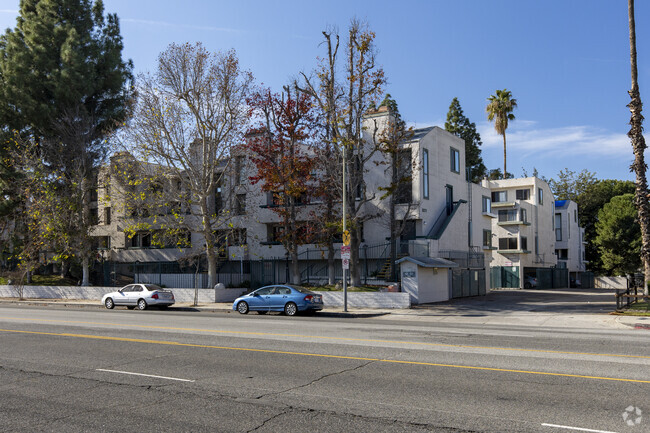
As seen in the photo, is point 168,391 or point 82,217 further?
point 82,217

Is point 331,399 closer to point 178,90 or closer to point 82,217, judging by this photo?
point 178,90

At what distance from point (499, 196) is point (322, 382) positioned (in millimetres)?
55969

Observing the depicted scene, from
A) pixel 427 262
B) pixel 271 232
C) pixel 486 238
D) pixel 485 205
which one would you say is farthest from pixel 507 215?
pixel 427 262

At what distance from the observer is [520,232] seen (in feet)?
185

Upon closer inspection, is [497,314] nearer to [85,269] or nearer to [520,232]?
[85,269]

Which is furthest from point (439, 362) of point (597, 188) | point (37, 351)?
point (597, 188)

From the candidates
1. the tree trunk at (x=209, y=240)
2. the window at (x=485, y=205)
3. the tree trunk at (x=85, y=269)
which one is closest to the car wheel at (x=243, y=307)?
the tree trunk at (x=209, y=240)

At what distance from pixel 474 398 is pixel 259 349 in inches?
244

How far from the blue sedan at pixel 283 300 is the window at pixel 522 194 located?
4254 centimetres

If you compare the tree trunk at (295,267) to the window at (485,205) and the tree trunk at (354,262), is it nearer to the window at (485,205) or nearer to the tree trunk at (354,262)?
the tree trunk at (354,262)

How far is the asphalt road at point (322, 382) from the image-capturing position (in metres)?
6.97

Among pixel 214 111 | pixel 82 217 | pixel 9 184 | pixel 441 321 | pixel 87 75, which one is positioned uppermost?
pixel 87 75

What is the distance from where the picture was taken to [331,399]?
26.5 ft

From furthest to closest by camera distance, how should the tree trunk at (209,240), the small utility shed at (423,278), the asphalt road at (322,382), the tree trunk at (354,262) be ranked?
the tree trunk at (209,240)
the tree trunk at (354,262)
the small utility shed at (423,278)
the asphalt road at (322,382)
